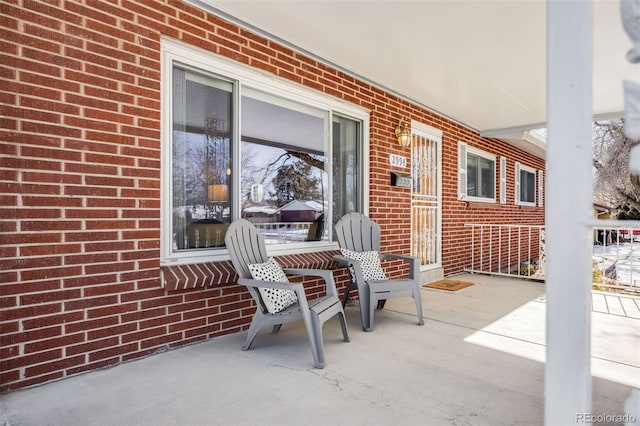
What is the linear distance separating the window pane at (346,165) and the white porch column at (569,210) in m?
3.13

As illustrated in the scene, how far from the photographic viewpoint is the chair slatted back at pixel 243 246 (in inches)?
109

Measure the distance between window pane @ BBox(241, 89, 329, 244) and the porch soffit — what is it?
629 millimetres

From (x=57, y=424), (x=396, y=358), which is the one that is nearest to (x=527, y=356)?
(x=396, y=358)

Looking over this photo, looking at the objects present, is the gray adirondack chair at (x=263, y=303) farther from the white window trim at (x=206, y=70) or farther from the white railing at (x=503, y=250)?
the white railing at (x=503, y=250)

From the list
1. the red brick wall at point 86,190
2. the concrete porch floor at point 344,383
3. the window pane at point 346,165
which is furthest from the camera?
the window pane at point 346,165

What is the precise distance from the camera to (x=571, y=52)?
1.15m

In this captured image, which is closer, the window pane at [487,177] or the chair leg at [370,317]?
the chair leg at [370,317]

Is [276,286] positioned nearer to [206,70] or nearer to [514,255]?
[206,70]

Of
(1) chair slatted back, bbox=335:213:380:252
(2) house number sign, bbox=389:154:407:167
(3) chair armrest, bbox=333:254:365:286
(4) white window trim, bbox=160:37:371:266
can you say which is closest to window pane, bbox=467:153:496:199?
(2) house number sign, bbox=389:154:407:167

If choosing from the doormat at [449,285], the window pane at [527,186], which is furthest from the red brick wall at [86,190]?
the window pane at [527,186]

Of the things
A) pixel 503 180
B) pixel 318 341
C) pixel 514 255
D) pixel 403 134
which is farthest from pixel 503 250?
pixel 318 341

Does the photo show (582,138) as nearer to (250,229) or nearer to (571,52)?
(571,52)

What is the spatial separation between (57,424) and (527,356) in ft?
9.28

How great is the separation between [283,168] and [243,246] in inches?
43.9
